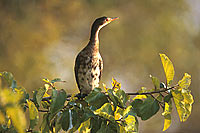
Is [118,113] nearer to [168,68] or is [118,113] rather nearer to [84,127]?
[84,127]

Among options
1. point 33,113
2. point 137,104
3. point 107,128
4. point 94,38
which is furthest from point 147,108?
point 94,38

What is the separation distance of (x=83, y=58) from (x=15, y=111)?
1.90 meters

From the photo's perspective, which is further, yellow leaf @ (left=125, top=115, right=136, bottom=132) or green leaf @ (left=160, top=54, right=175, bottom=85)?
green leaf @ (left=160, top=54, right=175, bottom=85)

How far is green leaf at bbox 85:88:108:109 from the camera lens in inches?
46.9

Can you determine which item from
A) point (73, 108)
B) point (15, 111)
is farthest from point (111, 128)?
point (15, 111)

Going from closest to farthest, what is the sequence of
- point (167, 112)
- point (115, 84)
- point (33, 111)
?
1. point (33, 111)
2. point (167, 112)
3. point (115, 84)

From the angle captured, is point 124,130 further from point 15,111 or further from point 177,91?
point 15,111

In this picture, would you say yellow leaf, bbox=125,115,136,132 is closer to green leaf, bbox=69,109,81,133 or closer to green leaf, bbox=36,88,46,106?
green leaf, bbox=69,109,81,133

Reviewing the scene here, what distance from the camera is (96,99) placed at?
3.92 ft

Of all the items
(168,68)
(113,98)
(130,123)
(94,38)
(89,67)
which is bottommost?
(130,123)

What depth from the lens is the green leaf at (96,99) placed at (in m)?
1.19

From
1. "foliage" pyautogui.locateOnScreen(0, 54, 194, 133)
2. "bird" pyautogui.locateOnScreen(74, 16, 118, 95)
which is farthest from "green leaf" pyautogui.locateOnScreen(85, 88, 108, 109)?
"bird" pyautogui.locateOnScreen(74, 16, 118, 95)

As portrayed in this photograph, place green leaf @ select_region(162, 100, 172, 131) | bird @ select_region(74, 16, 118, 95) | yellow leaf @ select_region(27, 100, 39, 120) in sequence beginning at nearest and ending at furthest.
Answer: yellow leaf @ select_region(27, 100, 39, 120) → green leaf @ select_region(162, 100, 172, 131) → bird @ select_region(74, 16, 118, 95)

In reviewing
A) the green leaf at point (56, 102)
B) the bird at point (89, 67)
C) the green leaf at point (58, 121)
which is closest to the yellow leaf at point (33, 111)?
the green leaf at point (56, 102)
